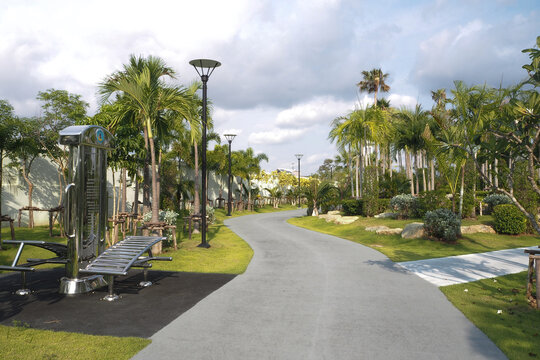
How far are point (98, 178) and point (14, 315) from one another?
3006 mm

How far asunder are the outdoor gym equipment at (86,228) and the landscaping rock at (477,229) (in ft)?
42.1

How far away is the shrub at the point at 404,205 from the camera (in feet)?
62.7

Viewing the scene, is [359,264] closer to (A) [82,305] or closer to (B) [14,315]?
(A) [82,305]

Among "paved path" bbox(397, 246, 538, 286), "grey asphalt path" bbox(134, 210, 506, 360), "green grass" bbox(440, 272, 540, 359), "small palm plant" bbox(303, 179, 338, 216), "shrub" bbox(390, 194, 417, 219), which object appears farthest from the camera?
"small palm plant" bbox(303, 179, 338, 216)

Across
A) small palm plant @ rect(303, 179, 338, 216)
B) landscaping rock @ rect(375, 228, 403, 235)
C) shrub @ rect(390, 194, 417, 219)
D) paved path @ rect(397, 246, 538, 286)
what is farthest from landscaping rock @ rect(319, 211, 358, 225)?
paved path @ rect(397, 246, 538, 286)

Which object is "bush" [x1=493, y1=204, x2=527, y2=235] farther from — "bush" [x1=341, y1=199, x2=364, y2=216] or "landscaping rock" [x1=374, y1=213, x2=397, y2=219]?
"bush" [x1=341, y1=199, x2=364, y2=216]

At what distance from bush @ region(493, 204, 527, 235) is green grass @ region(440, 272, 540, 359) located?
7806 millimetres

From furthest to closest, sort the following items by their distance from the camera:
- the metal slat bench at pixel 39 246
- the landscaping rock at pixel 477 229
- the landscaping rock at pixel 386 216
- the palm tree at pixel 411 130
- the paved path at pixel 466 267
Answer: the palm tree at pixel 411 130 < the landscaping rock at pixel 386 216 < the landscaping rock at pixel 477 229 < the paved path at pixel 466 267 < the metal slat bench at pixel 39 246

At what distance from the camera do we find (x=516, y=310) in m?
5.73

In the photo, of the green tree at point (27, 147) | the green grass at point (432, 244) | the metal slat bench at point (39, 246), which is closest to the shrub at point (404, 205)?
the green grass at point (432, 244)

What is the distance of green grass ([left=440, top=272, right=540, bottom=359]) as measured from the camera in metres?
4.35

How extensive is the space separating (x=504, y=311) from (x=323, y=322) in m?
3.01

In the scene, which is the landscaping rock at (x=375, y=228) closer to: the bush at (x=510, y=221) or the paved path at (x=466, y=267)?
the bush at (x=510, y=221)

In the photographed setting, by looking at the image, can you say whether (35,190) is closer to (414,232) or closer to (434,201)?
(414,232)
